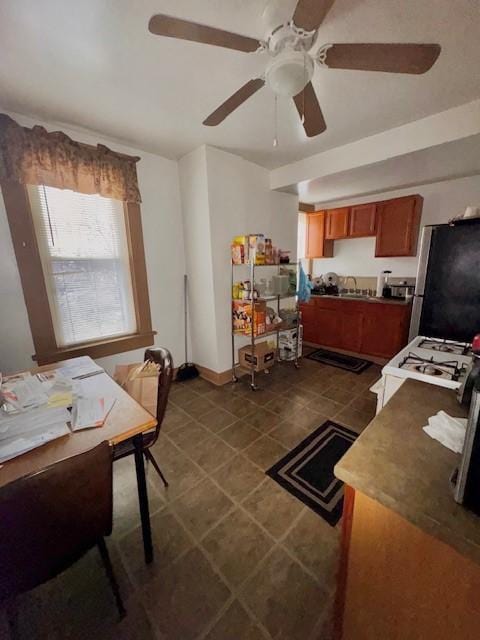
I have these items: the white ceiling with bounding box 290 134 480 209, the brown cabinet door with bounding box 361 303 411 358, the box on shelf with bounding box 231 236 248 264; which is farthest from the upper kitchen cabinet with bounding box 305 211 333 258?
the box on shelf with bounding box 231 236 248 264

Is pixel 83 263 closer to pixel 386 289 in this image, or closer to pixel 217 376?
pixel 217 376

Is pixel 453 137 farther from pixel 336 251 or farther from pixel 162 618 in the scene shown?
pixel 162 618

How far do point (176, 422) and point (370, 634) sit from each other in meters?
1.83

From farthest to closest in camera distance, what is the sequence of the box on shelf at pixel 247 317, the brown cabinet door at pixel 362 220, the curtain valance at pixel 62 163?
the brown cabinet door at pixel 362 220, the box on shelf at pixel 247 317, the curtain valance at pixel 62 163

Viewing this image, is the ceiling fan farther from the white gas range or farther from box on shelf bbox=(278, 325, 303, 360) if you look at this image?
box on shelf bbox=(278, 325, 303, 360)

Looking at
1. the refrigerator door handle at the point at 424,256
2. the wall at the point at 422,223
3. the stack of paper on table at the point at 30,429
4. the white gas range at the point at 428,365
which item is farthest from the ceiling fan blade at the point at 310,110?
the wall at the point at 422,223

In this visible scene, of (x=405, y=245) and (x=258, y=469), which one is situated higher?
(x=405, y=245)

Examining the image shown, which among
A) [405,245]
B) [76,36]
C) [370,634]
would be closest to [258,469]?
[370,634]

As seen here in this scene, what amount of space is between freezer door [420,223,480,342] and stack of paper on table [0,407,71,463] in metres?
2.09

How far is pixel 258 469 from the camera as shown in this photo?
1.77 metres

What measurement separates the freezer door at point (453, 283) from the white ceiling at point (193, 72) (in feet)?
3.23

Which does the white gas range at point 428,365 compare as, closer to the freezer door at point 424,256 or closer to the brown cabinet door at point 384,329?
the freezer door at point 424,256

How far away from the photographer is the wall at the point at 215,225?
2.64m

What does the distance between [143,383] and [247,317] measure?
1.51 metres
